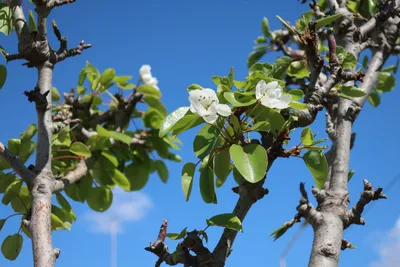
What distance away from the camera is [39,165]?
1696mm

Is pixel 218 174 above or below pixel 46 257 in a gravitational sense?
above

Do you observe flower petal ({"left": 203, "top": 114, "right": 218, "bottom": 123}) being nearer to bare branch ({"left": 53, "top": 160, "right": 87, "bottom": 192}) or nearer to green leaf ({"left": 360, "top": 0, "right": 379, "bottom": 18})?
bare branch ({"left": 53, "top": 160, "right": 87, "bottom": 192})

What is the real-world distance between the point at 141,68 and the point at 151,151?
17.4 inches

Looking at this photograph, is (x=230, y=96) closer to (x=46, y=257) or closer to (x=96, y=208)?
(x=46, y=257)

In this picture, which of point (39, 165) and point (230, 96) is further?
point (39, 165)

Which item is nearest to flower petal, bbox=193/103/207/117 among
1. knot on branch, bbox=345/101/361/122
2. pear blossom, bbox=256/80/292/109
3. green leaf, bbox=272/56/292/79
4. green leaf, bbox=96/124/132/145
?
pear blossom, bbox=256/80/292/109

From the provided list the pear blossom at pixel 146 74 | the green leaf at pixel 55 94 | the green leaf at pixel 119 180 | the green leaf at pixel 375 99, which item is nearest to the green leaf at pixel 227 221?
the green leaf at pixel 119 180

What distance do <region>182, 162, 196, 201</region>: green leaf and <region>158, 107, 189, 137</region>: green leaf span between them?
12 centimetres

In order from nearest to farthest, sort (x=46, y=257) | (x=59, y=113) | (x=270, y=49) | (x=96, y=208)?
(x=46, y=257)
(x=96, y=208)
(x=59, y=113)
(x=270, y=49)

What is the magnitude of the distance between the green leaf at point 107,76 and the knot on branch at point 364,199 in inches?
53.6

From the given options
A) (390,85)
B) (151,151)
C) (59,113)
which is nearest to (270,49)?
(390,85)

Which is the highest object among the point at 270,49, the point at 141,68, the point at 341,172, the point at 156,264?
the point at 270,49

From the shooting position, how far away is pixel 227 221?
1135 mm

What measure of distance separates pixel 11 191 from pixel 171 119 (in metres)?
0.93
